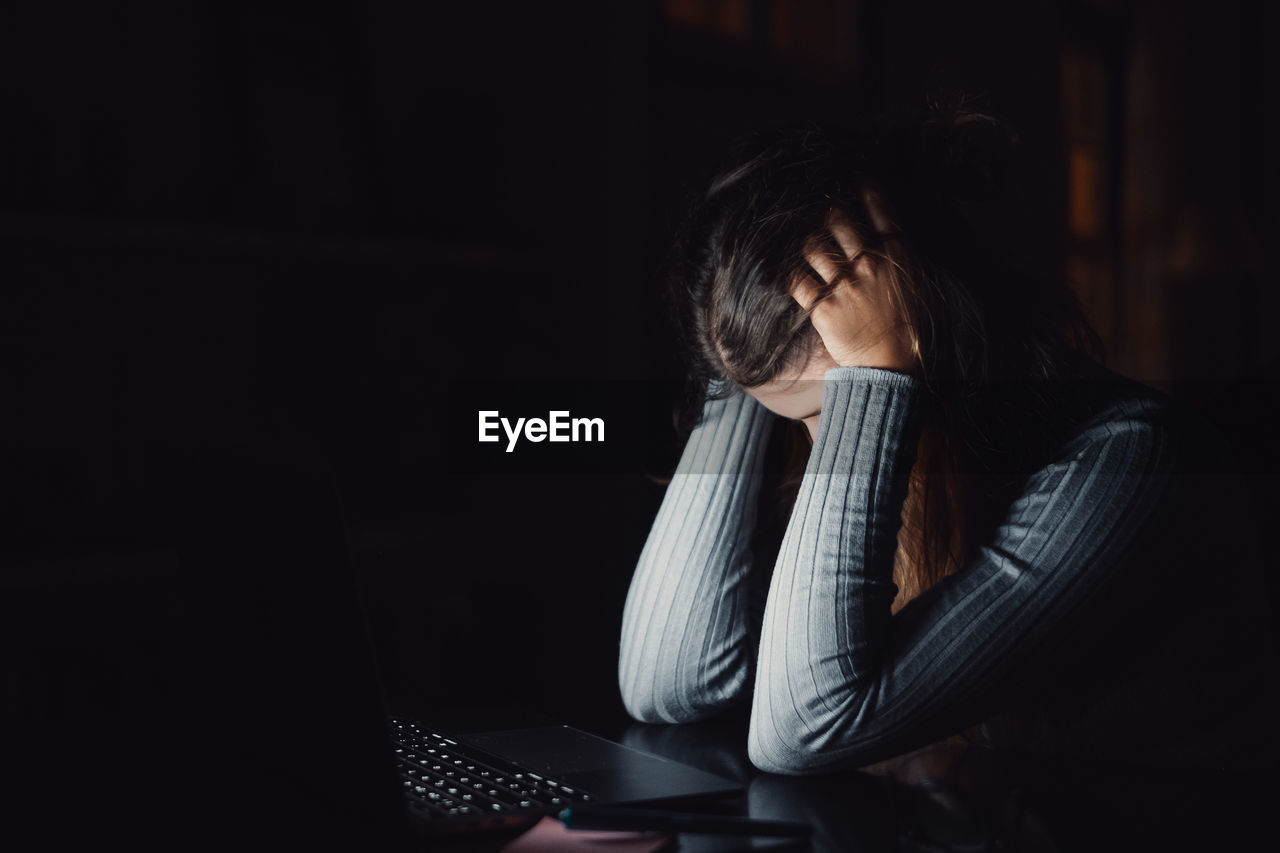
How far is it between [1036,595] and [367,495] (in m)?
1.12

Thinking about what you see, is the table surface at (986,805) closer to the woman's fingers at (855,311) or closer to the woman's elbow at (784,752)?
the woman's elbow at (784,752)

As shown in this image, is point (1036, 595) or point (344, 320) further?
point (344, 320)

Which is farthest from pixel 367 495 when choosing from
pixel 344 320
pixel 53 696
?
pixel 53 696

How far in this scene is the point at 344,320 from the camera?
1.74m

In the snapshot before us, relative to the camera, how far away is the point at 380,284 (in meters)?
1.78

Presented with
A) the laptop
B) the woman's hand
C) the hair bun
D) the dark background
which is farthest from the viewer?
the dark background

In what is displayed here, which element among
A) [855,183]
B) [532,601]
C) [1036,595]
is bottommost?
[532,601]

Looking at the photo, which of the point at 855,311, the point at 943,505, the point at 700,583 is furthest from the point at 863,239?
the point at 700,583

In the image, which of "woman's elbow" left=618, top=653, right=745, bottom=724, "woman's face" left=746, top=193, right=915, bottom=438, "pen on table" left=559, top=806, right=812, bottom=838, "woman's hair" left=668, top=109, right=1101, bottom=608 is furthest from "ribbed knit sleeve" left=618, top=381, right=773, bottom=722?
"pen on table" left=559, top=806, right=812, bottom=838

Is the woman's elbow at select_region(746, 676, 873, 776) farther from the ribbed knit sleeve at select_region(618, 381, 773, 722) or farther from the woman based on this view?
the ribbed knit sleeve at select_region(618, 381, 773, 722)

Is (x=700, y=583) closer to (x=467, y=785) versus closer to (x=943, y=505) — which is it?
(x=943, y=505)

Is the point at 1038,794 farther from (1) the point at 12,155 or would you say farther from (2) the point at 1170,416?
(1) the point at 12,155

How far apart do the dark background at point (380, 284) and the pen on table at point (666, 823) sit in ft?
1.41

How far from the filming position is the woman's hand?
3.22 feet
